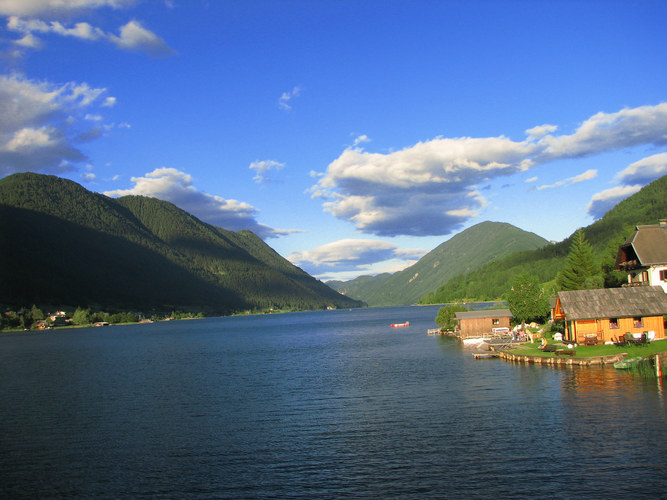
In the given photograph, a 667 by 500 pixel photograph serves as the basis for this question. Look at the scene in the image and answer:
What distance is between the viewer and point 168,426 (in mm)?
36344

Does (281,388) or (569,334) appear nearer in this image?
(281,388)

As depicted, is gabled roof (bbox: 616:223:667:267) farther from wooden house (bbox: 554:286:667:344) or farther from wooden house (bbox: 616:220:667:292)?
wooden house (bbox: 554:286:667:344)

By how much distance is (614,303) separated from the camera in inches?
2253

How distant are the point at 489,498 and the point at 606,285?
7534 cm

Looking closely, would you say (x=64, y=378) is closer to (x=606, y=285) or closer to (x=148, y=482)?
(x=148, y=482)

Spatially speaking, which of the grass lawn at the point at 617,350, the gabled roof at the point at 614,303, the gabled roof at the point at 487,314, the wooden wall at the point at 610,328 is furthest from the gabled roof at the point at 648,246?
the gabled roof at the point at 487,314

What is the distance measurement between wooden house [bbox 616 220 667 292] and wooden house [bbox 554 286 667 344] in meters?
10.5

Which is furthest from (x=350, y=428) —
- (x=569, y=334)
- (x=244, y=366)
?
(x=244, y=366)

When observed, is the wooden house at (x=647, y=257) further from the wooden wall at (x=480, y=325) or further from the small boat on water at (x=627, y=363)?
the wooden wall at (x=480, y=325)

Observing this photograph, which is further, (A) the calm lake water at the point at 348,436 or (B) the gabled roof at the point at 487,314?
(B) the gabled roof at the point at 487,314

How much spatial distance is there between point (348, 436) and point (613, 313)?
3891cm

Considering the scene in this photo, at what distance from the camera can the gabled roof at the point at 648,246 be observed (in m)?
68.5

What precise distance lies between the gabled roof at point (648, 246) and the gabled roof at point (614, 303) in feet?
35.8

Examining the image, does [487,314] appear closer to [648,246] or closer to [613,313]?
[648,246]
